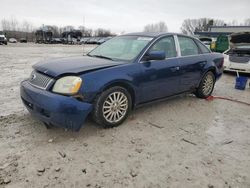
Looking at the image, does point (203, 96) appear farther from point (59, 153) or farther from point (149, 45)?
point (59, 153)

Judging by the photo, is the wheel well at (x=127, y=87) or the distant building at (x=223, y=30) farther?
the distant building at (x=223, y=30)

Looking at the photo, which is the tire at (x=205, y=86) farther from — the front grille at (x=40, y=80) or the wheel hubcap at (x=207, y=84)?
the front grille at (x=40, y=80)

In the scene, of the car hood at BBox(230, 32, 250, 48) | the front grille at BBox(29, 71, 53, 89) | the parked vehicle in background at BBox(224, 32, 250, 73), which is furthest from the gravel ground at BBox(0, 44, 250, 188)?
the car hood at BBox(230, 32, 250, 48)

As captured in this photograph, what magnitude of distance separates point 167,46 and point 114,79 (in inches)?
61.5

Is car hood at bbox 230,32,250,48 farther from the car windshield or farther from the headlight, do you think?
the headlight

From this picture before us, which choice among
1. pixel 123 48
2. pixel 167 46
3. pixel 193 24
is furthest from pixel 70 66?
pixel 193 24

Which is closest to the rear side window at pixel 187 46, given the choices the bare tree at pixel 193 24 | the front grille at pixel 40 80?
the front grille at pixel 40 80

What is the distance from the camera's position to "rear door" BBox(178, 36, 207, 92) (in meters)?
4.50

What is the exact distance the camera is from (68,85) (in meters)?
3.04

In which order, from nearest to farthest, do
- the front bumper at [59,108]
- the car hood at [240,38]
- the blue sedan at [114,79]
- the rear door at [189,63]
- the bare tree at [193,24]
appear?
the front bumper at [59,108] → the blue sedan at [114,79] → the rear door at [189,63] → the car hood at [240,38] → the bare tree at [193,24]

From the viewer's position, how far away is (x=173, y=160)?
2.81m

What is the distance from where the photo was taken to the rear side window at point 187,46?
4602 millimetres

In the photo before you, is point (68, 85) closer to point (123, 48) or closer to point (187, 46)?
point (123, 48)

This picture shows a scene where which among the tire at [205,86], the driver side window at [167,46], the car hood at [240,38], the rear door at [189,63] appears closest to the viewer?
the driver side window at [167,46]
